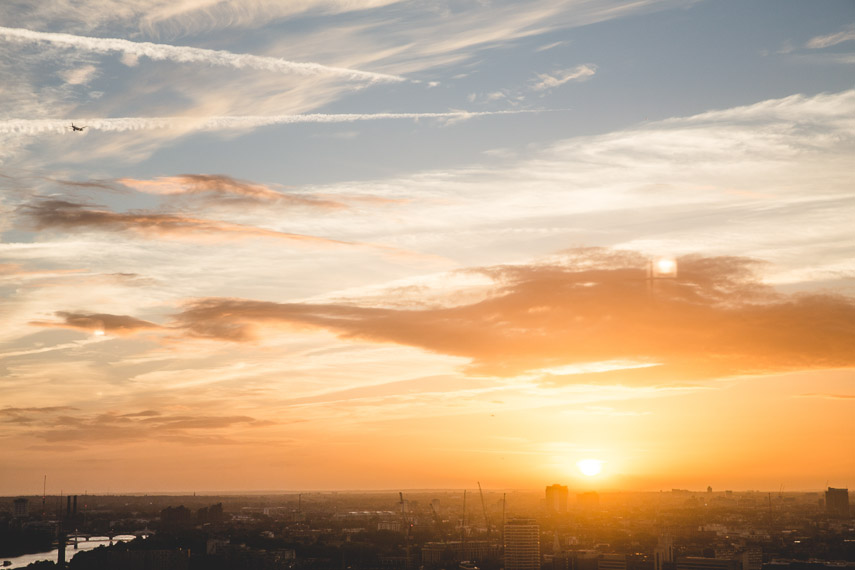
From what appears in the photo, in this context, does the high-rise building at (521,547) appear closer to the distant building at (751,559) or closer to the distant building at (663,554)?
the distant building at (663,554)

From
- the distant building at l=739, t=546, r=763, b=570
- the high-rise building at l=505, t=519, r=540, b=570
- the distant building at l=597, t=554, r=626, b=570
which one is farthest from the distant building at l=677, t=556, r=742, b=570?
the high-rise building at l=505, t=519, r=540, b=570

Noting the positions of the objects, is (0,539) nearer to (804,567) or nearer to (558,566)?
(558,566)

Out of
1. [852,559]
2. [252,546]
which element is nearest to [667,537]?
[852,559]

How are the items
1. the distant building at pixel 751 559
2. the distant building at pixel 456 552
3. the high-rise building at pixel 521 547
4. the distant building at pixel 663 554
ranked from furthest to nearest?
the distant building at pixel 456 552
the high-rise building at pixel 521 547
the distant building at pixel 663 554
the distant building at pixel 751 559

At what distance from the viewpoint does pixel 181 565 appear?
129875 millimetres

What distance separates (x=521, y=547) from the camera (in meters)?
141

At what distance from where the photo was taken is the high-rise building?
13825 cm

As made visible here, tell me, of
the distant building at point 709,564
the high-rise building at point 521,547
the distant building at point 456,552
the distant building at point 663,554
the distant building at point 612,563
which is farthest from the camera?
the distant building at point 456,552

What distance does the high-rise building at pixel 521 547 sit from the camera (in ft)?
454

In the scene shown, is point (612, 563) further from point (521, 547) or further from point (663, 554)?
point (521, 547)

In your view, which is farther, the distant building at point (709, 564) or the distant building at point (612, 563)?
the distant building at point (612, 563)

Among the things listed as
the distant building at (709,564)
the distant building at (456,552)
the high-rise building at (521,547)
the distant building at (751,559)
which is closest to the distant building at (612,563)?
the distant building at (709,564)

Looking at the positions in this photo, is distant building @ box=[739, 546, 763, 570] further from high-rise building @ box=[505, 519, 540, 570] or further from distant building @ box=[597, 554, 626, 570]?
high-rise building @ box=[505, 519, 540, 570]

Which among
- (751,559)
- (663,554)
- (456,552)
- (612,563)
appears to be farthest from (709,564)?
(456,552)
